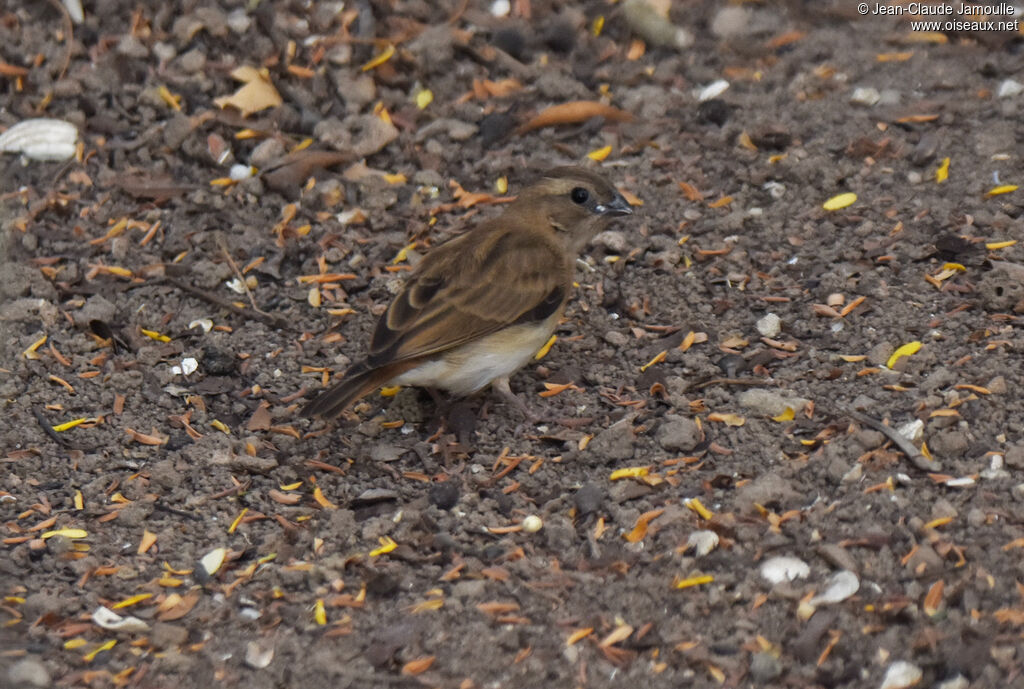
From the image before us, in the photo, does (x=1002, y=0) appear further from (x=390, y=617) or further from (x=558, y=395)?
(x=390, y=617)

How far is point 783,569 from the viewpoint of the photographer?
4887 millimetres

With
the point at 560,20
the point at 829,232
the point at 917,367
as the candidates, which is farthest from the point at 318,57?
the point at 917,367

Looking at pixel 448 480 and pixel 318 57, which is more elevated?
pixel 318 57

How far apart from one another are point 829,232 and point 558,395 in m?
1.68

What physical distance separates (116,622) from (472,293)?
7.05 feet

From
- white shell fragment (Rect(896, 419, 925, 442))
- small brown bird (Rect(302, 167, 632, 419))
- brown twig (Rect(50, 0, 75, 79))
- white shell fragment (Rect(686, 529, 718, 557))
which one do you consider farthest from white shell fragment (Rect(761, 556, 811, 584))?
brown twig (Rect(50, 0, 75, 79))

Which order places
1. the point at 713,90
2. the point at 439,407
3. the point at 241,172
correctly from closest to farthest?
the point at 439,407 < the point at 241,172 < the point at 713,90

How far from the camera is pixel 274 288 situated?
6.81 metres

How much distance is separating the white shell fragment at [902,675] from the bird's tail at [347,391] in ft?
7.96

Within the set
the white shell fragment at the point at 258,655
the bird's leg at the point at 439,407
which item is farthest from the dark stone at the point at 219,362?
the white shell fragment at the point at 258,655

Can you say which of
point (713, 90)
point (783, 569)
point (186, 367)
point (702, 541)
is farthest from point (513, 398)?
point (713, 90)

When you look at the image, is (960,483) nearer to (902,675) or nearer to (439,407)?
(902,675)

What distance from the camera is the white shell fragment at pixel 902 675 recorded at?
4.39 metres

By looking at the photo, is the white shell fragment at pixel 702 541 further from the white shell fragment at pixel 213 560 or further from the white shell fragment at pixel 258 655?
the white shell fragment at pixel 213 560
